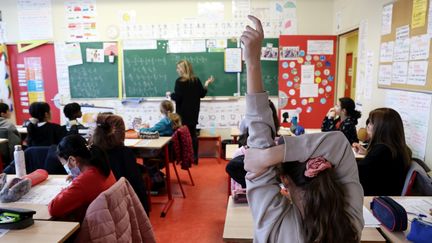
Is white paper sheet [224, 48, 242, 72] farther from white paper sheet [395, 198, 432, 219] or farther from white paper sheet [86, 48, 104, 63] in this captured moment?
white paper sheet [395, 198, 432, 219]

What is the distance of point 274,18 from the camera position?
514cm

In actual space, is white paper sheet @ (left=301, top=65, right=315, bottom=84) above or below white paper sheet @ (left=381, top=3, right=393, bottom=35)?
below

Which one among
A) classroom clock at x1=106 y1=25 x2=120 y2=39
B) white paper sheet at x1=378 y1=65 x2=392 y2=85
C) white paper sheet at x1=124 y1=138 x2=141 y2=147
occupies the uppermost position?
classroom clock at x1=106 y1=25 x2=120 y2=39

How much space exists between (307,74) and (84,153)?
3.90 meters

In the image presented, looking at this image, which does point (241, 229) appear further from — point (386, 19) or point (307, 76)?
point (307, 76)

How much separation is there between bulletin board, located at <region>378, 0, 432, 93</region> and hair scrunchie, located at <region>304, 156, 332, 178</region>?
2.13 metres

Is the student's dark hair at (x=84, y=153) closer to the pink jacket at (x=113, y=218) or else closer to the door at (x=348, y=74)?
the pink jacket at (x=113, y=218)

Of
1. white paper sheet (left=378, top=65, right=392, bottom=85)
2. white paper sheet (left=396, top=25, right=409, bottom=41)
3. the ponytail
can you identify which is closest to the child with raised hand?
white paper sheet (left=396, top=25, right=409, bottom=41)

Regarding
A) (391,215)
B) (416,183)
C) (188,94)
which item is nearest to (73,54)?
(188,94)

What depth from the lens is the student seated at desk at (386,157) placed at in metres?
2.24

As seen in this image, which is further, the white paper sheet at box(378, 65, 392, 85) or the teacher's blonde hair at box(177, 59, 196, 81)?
the teacher's blonde hair at box(177, 59, 196, 81)

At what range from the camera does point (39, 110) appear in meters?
3.32

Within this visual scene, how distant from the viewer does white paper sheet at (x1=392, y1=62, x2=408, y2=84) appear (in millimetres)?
2875

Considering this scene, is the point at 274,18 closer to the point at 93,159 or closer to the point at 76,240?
the point at 93,159
